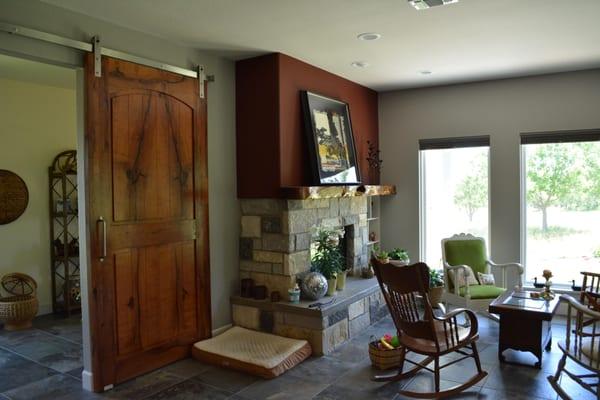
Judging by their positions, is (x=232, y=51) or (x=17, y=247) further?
(x=17, y=247)

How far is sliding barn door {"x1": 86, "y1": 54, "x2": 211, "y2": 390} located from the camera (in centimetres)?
330

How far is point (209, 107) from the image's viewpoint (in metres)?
4.16

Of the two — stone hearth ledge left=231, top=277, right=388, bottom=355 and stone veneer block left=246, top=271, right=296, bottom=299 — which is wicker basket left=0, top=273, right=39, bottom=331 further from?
stone veneer block left=246, top=271, right=296, bottom=299

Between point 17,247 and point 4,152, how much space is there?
3.45 feet

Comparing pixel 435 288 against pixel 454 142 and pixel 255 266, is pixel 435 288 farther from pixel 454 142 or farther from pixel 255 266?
pixel 255 266

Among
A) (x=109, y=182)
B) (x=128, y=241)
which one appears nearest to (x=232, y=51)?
(x=109, y=182)

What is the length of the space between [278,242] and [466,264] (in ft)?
7.18

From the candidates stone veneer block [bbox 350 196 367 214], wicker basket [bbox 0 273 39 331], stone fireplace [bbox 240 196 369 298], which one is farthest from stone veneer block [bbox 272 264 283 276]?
wicker basket [bbox 0 273 39 331]

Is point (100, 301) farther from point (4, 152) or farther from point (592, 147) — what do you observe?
point (592, 147)

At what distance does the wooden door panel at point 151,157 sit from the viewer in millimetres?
3436

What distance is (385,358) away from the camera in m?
3.61

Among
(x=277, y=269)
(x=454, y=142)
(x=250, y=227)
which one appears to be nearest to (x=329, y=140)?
(x=250, y=227)

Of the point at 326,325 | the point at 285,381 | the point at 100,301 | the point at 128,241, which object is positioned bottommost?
the point at 285,381

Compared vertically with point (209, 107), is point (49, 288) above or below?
below
